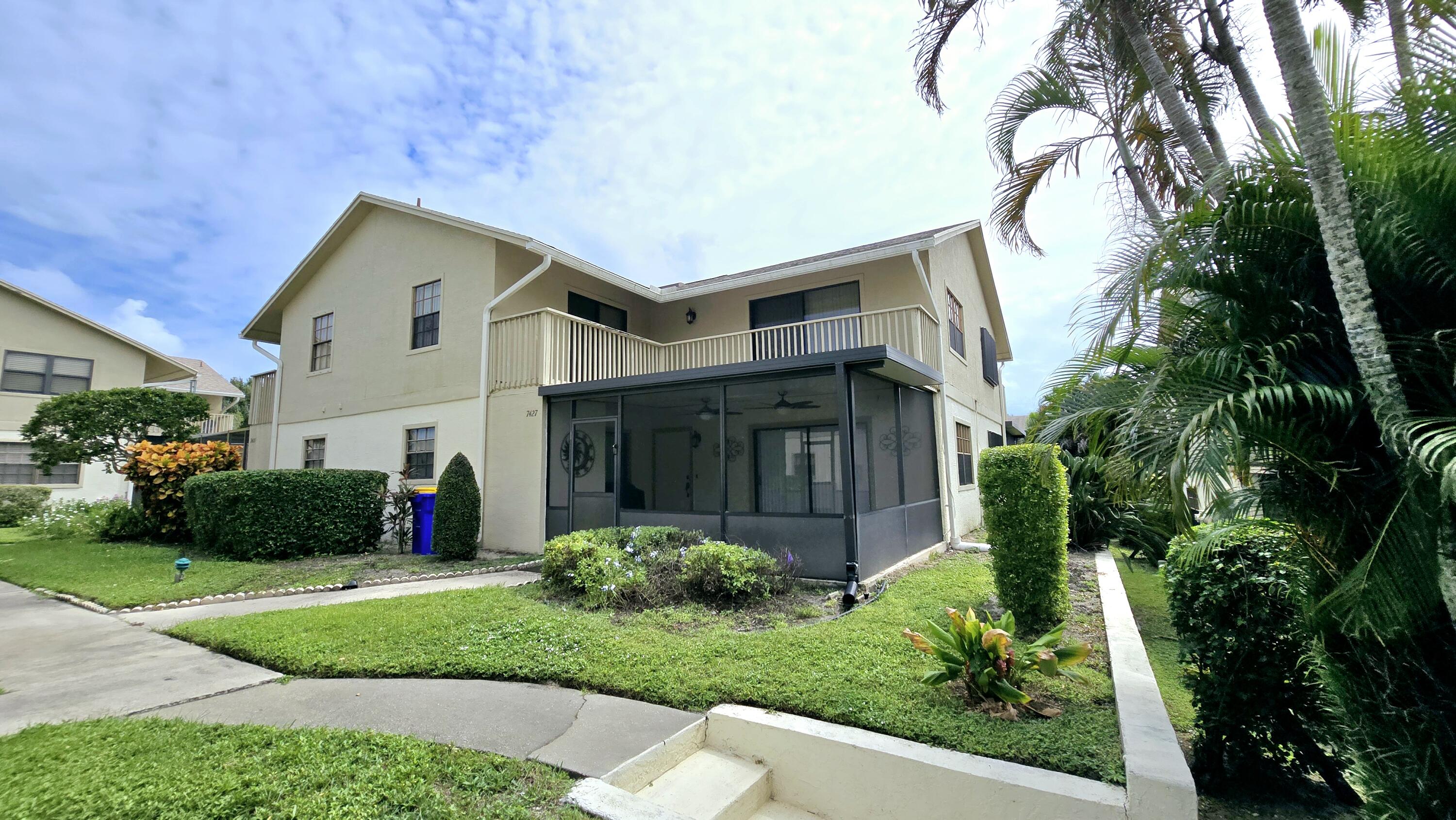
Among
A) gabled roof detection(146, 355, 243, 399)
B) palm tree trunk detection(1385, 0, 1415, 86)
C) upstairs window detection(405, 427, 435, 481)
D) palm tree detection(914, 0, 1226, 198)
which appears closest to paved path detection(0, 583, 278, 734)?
upstairs window detection(405, 427, 435, 481)

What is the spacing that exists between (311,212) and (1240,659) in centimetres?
1851

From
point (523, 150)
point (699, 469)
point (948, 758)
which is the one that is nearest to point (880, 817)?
point (948, 758)

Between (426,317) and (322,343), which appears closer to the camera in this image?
(426,317)

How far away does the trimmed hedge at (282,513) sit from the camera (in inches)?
387

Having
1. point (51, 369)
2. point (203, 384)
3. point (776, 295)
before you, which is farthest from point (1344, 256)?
point (203, 384)

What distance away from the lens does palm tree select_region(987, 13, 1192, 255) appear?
6734 millimetres

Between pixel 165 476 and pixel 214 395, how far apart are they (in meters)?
17.4

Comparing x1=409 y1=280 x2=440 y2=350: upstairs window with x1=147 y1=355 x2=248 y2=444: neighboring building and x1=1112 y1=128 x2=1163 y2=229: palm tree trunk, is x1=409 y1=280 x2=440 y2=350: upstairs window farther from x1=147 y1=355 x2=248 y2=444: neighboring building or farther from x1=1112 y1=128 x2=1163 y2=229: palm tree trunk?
x1=1112 y1=128 x2=1163 y2=229: palm tree trunk

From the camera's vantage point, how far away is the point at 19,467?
17594mm

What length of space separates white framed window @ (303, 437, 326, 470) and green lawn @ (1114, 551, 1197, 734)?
16102 millimetres

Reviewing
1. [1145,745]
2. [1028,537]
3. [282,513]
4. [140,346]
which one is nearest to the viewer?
[1145,745]

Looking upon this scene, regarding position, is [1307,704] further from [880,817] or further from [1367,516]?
[880,817]

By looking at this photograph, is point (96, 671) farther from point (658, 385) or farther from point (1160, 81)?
point (1160, 81)

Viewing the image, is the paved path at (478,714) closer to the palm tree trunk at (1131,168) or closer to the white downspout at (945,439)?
the palm tree trunk at (1131,168)
